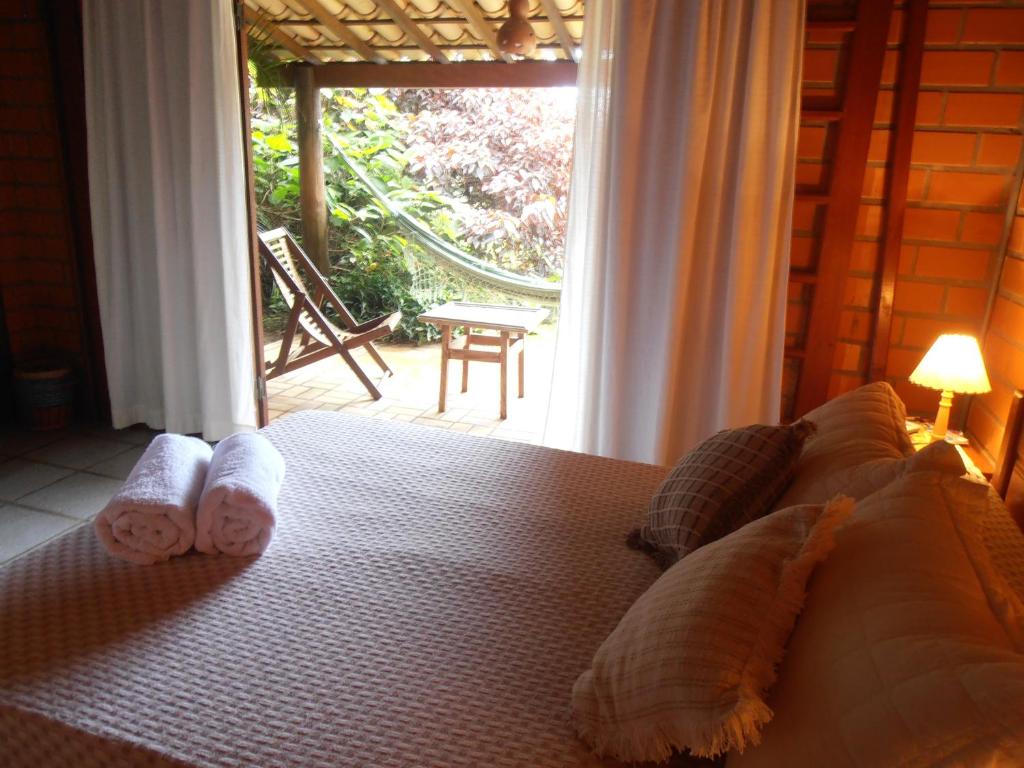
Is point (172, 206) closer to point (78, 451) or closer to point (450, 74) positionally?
point (78, 451)

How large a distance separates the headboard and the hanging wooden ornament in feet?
6.88

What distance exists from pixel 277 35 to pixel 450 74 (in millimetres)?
1111

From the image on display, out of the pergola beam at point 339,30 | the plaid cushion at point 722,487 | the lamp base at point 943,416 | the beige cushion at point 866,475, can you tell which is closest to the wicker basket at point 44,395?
the pergola beam at point 339,30

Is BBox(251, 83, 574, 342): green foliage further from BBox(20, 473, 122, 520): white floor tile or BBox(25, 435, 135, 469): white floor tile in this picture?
BBox(20, 473, 122, 520): white floor tile

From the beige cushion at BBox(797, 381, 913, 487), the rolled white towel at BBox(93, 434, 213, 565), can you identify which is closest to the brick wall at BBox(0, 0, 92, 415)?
the rolled white towel at BBox(93, 434, 213, 565)

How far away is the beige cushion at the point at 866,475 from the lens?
116cm

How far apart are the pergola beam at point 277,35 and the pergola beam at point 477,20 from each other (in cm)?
116

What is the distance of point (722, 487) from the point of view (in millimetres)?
1437

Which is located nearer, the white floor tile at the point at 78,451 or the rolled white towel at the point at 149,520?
the rolled white towel at the point at 149,520

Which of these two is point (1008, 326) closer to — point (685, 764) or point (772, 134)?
point (772, 134)

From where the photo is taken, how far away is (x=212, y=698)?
3.72 ft

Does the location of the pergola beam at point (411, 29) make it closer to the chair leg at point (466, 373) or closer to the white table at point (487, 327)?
the white table at point (487, 327)

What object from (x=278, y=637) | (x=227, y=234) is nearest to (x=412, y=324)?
(x=227, y=234)

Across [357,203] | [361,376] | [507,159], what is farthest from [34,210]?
[507,159]
